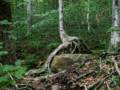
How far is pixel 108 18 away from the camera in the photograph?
2364cm

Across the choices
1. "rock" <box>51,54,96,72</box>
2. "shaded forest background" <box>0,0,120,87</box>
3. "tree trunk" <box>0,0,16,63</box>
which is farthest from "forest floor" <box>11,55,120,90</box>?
"shaded forest background" <box>0,0,120,87</box>

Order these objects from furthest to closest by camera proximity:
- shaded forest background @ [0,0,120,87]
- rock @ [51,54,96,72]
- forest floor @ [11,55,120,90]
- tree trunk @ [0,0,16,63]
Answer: shaded forest background @ [0,0,120,87], rock @ [51,54,96,72], tree trunk @ [0,0,16,63], forest floor @ [11,55,120,90]

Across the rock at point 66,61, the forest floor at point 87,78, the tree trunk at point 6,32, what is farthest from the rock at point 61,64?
the tree trunk at point 6,32

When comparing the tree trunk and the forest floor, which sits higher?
the tree trunk

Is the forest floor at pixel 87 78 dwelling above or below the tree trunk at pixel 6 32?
below

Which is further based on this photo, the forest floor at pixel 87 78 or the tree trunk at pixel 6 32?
the tree trunk at pixel 6 32

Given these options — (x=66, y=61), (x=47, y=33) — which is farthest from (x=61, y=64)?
(x=47, y=33)

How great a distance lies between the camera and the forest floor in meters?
6.12

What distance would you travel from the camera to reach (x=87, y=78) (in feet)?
22.5

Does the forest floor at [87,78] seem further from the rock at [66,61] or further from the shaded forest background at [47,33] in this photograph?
the shaded forest background at [47,33]

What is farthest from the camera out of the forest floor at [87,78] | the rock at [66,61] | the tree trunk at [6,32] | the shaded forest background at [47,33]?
the shaded forest background at [47,33]

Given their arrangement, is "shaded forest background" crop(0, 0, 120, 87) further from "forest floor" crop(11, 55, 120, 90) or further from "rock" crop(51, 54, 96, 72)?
"forest floor" crop(11, 55, 120, 90)

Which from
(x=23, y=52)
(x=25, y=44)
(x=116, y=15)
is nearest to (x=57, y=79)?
(x=116, y=15)

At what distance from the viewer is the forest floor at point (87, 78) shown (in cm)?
612
